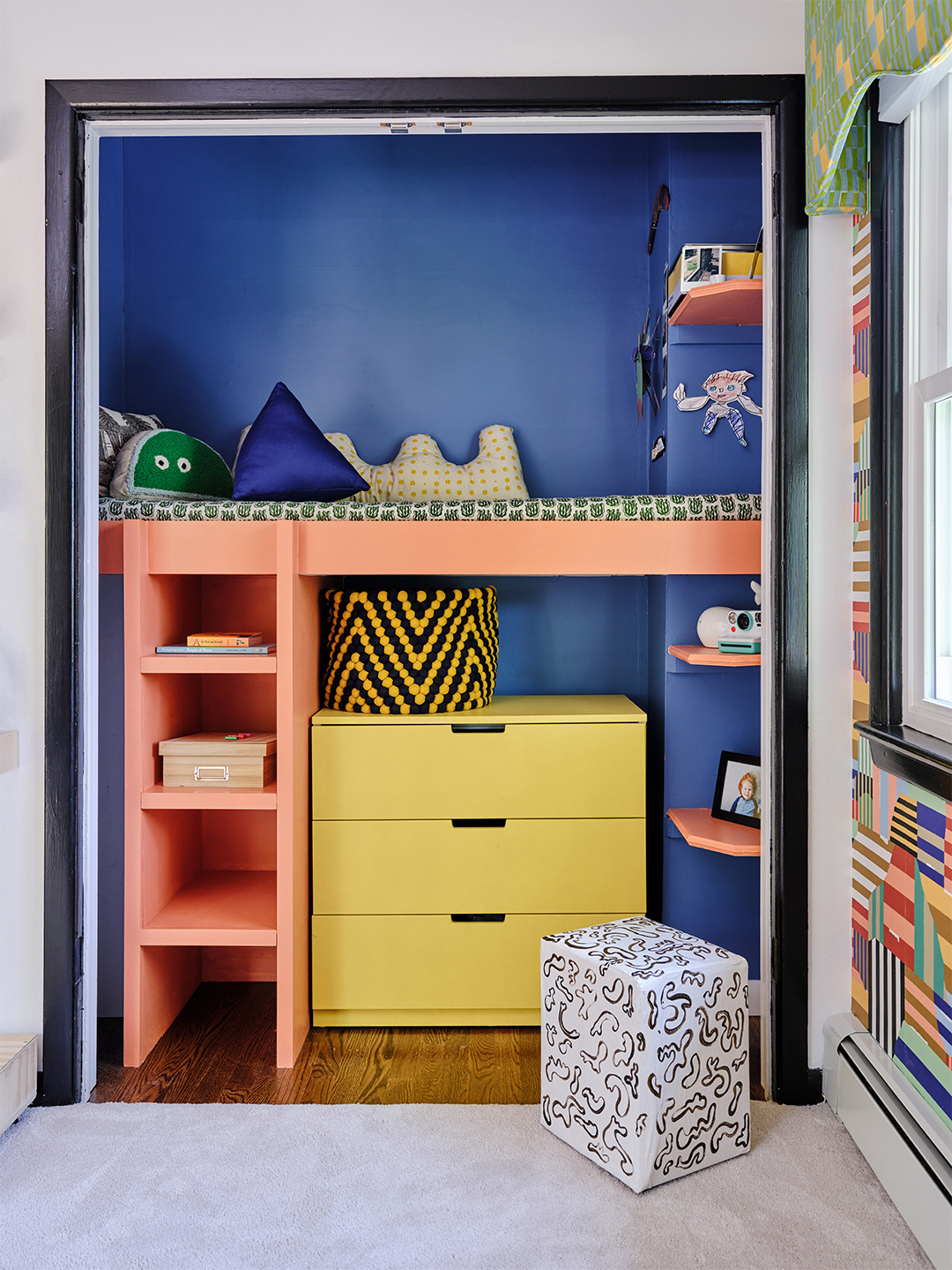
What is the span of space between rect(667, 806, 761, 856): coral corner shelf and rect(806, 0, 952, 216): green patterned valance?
4.37 feet

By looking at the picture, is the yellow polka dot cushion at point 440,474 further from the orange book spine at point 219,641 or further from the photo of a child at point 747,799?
the photo of a child at point 747,799

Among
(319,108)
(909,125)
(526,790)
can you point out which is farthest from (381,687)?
(909,125)

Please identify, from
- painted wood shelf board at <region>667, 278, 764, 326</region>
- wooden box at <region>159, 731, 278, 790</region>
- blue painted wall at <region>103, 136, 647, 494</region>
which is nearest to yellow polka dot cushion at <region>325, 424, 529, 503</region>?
blue painted wall at <region>103, 136, 647, 494</region>

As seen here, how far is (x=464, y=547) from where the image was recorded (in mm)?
1990

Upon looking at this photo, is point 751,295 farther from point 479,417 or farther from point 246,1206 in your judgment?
point 246,1206

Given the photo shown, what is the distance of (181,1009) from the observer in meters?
2.23

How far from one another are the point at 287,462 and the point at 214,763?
2.33ft

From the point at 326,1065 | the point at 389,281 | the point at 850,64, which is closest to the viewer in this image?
the point at 850,64

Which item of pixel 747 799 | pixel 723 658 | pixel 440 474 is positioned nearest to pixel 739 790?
pixel 747 799

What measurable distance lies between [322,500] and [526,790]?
0.85 m

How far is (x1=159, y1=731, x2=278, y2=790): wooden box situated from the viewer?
6.53ft

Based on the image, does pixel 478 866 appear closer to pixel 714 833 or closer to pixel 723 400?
pixel 714 833

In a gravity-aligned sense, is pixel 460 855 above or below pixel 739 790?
below

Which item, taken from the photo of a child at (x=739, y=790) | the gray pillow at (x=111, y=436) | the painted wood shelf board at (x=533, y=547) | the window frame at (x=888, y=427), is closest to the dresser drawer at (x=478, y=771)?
the photo of a child at (x=739, y=790)
